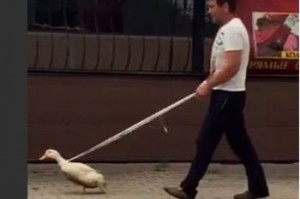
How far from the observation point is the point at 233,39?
19.6 ft

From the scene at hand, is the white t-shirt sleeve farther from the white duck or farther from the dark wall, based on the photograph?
the dark wall

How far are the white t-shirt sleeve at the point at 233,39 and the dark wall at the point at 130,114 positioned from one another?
2.04m

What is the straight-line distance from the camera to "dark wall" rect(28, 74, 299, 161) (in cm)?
784

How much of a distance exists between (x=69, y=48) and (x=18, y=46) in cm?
567

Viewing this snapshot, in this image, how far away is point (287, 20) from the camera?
26.7ft

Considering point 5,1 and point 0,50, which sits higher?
point 5,1

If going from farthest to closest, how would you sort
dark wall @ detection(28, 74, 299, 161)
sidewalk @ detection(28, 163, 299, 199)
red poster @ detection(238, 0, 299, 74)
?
red poster @ detection(238, 0, 299, 74) → dark wall @ detection(28, 74, 299, 161) → sidewalk @ detection(28, 163, 299, 199)

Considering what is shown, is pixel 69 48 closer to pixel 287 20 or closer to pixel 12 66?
pixel 287 20

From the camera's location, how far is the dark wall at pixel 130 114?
25.7 ft

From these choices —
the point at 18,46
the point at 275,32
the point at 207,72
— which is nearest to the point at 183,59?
the point at 207,72

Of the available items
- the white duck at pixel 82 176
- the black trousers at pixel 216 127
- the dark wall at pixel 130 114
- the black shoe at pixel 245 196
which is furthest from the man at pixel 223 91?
the dark wall at pixel 130 114

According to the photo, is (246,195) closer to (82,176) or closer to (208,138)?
(208,138)

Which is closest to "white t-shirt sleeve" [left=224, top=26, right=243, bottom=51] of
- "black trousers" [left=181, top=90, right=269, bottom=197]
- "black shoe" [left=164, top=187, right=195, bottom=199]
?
"black trousers" [left=181, top=90, right=269, bottom=197]

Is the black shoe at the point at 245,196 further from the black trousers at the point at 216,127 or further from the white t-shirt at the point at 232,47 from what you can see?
the white t-shirt at the point at 232,47
